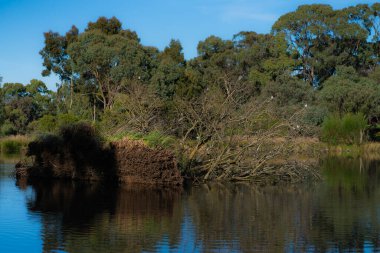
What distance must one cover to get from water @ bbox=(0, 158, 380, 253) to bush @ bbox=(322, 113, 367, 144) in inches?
1106

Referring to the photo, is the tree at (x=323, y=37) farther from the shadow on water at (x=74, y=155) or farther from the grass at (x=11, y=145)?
the shadow on water at (x=74, y=155)

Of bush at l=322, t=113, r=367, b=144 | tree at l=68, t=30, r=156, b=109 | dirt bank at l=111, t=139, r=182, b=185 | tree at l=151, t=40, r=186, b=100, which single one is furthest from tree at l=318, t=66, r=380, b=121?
dirt bank at l=111, t=139, r=182, b=185

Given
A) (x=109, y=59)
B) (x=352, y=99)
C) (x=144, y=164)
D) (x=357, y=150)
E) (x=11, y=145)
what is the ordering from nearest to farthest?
(x=144, y=164) < (x=11, y=145) < (x=357, y=150) < (x=109, y=59) < (x=352, y=99)

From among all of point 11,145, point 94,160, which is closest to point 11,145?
point 11,145

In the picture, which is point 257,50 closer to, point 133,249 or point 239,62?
point 239,62

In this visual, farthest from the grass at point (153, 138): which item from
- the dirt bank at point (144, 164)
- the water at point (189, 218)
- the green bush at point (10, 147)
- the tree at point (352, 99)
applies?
the tree at point (352, 99)

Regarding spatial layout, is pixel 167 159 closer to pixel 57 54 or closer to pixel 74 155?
pixel 74 155

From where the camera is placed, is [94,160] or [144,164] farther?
[94,160]

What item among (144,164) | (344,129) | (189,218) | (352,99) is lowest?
(189,218)

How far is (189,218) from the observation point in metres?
18.0

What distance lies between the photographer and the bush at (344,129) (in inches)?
2176

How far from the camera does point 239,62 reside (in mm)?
77500

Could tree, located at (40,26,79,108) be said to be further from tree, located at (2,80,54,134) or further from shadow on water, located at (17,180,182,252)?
shadow on water, located at (17,180,182,252)

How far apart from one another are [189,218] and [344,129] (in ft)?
130
